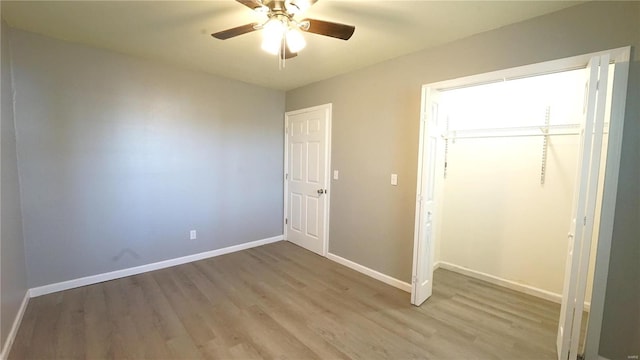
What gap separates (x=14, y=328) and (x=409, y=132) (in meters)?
3.70

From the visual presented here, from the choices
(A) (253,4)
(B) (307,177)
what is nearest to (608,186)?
(A) (253,4)

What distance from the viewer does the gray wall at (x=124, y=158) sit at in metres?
2.54

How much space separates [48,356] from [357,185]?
3.00m

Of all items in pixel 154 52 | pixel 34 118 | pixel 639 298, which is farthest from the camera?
pixel 154 52

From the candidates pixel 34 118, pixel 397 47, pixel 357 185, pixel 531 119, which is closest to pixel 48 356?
pixel 34 118

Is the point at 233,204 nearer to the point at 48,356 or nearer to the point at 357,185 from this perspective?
the point at 357,185

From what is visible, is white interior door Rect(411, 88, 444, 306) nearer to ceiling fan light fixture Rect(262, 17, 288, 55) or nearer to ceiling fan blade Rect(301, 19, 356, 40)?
ceiling fan blade Rect(301, 19, 356, 40)

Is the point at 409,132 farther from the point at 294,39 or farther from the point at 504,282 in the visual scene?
the point at 504,282

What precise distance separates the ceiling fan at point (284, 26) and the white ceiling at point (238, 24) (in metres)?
0.30

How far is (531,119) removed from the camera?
2.78 meters

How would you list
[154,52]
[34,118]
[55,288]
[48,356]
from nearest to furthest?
[48,356]
[34,118]
[55,288]
[154,52]

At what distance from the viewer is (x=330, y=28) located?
174 centimetres

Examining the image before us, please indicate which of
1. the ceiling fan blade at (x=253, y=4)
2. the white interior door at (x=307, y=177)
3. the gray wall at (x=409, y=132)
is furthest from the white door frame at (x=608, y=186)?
the white interior door at (x=307, y=177)

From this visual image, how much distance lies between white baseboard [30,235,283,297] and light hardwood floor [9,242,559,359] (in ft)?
0.25
